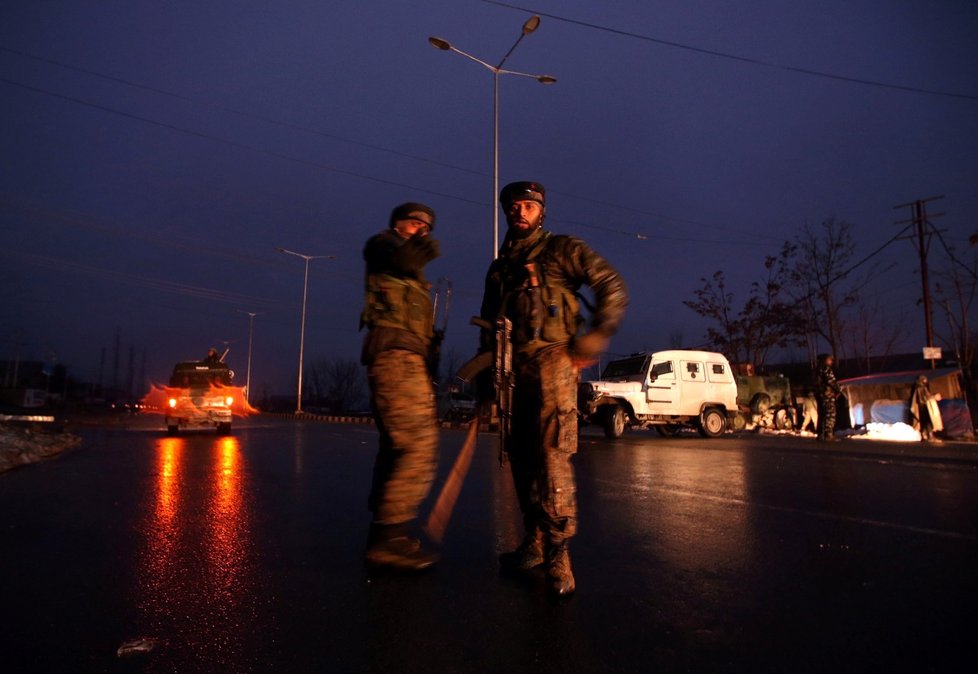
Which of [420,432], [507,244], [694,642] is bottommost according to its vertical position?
[694,642]

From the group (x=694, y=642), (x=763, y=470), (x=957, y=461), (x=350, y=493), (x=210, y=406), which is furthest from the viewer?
(x=210, y=406)

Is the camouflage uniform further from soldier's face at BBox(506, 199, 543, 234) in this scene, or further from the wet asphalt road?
the wet asphalt road

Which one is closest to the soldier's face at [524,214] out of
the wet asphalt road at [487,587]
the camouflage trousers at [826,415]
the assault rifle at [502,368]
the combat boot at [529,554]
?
the assault rifle at [502,368]

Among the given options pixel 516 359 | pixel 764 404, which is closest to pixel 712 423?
pixel 764 404

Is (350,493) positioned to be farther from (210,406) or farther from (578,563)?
(210,406)

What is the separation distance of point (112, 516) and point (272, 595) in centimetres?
263

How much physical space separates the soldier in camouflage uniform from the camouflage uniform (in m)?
15.4

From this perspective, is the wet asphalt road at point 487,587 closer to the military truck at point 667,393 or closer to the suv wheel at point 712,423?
the military truck at point 667,393

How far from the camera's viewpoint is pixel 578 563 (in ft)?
11.6

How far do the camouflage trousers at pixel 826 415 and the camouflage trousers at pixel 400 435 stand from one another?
16.5 metres

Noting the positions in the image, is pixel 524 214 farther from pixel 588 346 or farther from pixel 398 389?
pixel 398 389

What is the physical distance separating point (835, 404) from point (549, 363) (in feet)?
57.1

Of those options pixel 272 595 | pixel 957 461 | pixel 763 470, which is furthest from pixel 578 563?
pixel 957 461

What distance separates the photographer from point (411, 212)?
148 inches
